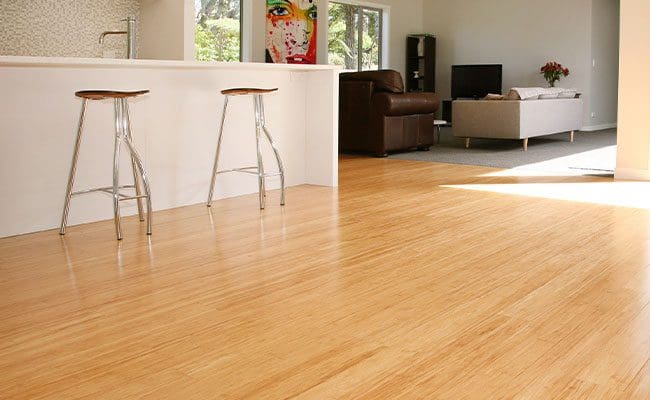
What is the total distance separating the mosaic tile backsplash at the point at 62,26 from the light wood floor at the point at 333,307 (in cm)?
195

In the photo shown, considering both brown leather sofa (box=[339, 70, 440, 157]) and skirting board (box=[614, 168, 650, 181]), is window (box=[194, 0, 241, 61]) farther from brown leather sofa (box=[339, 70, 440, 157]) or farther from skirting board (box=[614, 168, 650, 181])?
skirting board (box=[614, 168, 650, 181])

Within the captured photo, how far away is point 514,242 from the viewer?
12.8 feet

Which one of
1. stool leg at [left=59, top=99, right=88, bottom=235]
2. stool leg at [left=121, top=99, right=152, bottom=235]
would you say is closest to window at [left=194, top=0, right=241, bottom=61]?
stool leg at [left=121, top=99, right=152, bottom=235]

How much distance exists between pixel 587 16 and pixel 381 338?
11.1 meters

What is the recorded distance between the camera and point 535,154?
334 inches

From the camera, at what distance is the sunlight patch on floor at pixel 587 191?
17.4ft

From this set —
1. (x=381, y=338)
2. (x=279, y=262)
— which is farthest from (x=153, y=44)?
(x=381, y=338)

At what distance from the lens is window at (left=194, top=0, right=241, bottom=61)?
10.1 metres

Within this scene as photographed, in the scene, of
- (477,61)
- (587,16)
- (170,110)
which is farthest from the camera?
(477,61)

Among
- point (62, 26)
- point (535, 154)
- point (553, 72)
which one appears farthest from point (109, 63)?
point (553, 72)

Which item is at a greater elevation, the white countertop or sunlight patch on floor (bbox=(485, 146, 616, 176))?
the white countertop

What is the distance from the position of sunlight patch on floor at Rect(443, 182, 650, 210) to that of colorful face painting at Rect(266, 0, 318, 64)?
5.38 metres

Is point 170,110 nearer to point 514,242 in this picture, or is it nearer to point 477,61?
point 514,242

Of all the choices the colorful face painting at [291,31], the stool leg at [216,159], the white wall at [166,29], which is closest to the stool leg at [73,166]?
the stool leg at [216,159]
